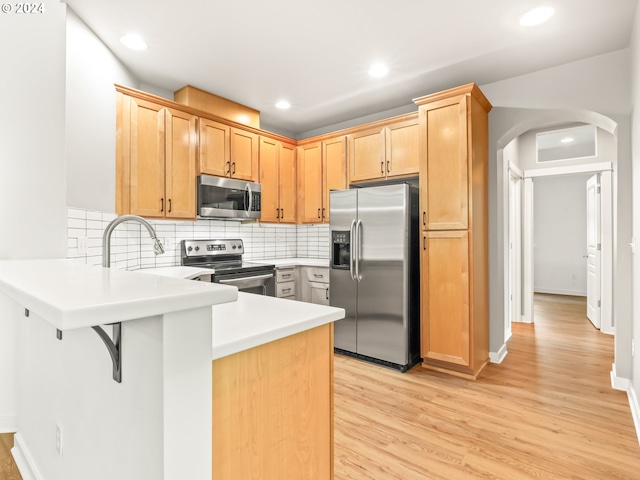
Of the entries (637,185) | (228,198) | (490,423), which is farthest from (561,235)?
(228,198)

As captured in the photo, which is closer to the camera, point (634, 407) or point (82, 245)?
point (82, 245)

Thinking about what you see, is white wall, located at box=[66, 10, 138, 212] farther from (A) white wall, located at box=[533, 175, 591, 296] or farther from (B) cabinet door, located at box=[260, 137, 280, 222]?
(A) white wall, located at box=[533, 175, 591, 296]

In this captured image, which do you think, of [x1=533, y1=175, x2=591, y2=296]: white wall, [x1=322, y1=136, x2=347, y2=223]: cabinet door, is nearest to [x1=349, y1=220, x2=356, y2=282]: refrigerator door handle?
[x1=322, y1=136, x2=347, y2=223]: cabinet door

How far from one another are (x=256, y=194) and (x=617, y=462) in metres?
3.54

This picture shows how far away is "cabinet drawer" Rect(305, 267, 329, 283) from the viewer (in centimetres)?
393

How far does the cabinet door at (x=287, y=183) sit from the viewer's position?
4.34m

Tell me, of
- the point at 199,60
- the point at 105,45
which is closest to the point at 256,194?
the point at 199,60

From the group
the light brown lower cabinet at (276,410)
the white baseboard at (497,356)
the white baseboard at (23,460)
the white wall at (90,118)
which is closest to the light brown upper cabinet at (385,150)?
the white baseboard at (497,356)

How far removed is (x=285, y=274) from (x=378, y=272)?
3.91ft

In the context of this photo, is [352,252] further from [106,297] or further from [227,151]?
[106,297]

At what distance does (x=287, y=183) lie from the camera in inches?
173

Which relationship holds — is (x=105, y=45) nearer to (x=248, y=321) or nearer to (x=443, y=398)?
(x=248, y=321)

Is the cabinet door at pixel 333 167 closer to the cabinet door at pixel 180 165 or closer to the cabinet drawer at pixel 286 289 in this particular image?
the cabinet drawer at pixel 286 289

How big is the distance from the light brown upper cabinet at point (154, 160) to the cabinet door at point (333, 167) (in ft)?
5.13
